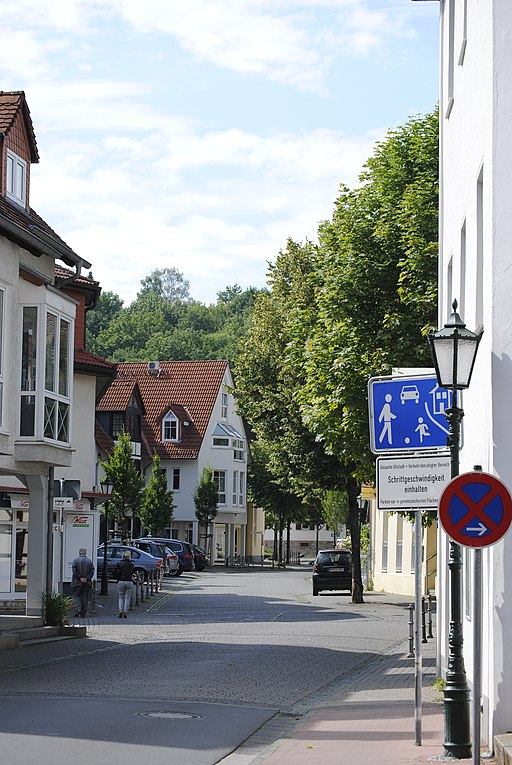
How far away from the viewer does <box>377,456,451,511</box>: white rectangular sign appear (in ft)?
38.3

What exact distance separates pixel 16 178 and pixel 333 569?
2140cm

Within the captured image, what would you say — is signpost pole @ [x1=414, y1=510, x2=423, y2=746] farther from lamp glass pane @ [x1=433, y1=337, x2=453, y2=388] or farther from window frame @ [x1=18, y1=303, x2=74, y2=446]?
window frame @ [x1=18, y1=303, x2=74, y2=446]

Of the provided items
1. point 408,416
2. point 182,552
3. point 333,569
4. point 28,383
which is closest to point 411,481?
point 408,416

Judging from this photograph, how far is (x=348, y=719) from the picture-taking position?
13609 mm

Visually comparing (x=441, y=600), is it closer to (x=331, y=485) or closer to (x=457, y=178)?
(x=457, y=178)

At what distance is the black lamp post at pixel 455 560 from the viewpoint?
10.4m

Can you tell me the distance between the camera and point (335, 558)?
43750 mm

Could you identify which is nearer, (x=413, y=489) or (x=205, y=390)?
(x=413, y=489)

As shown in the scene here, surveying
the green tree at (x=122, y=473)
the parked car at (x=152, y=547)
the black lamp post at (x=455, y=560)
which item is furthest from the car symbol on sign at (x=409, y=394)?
the green tree at (x=122, y=473)

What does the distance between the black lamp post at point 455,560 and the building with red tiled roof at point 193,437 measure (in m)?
68.5

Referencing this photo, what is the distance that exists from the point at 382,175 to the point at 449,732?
20.5m

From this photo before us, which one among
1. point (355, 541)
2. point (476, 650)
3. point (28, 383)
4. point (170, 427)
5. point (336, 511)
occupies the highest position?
point (170, 427)

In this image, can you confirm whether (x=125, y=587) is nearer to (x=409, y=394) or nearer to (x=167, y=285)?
(x=409, y=394)

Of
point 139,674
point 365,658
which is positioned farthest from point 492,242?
point 365,658
